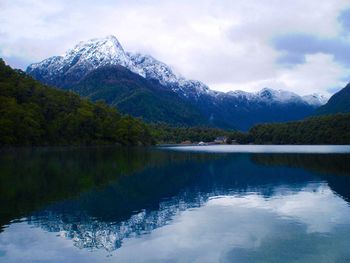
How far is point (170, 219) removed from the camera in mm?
29094

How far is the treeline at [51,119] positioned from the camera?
12189cm

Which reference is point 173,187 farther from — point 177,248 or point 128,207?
point 177,248

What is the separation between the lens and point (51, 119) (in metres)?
147

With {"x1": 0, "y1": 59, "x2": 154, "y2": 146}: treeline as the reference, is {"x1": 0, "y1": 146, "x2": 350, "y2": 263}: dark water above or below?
below

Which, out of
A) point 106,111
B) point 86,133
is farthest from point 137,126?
point 86,133

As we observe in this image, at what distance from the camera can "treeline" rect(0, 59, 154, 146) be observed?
12189 centimetres

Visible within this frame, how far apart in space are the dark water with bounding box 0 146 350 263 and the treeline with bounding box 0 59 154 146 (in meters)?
74.0

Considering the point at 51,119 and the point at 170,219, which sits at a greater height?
the point at 51,119

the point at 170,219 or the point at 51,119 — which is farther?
the point at 51,119

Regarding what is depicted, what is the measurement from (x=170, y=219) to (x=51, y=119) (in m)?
126

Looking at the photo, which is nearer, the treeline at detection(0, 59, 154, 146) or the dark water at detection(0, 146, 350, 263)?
the dark water at detection(0, 146, 350, 263)

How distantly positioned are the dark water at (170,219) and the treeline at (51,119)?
7402 cm

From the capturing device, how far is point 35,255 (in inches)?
800

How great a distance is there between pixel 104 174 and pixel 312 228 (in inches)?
1389
